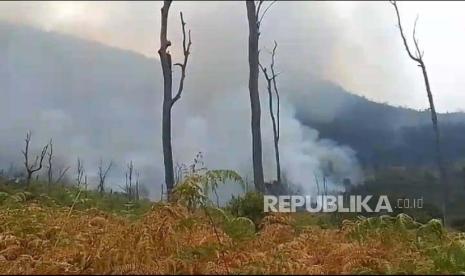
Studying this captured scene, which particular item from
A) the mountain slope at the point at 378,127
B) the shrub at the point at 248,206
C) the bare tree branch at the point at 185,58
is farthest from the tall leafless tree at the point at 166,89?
the shrub at the point at 248,206

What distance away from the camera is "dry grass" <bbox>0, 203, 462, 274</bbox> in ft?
8.77

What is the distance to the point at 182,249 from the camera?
3096 mm

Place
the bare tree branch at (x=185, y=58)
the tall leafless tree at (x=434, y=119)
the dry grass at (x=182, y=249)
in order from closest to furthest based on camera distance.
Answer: the dry grass at (x=182, y=249)
the tall leafless tree at (x=434, y=119)
the bare tree branch at (x=185, y=58)

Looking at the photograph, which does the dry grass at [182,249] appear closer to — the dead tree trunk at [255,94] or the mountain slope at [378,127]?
the mountain slope at [378,127]

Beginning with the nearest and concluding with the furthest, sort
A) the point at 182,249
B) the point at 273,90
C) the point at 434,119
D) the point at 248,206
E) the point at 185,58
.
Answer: the point at 182,249 → the point at 248,206 → the point at 434,119 → the point at 185,58 → the point at 273,90

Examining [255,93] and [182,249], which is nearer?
[182,249]

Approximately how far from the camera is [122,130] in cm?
824

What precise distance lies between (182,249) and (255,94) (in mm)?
5096

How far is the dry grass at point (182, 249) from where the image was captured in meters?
2.67

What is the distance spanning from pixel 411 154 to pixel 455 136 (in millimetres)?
530

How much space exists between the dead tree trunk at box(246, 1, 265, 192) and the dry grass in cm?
387

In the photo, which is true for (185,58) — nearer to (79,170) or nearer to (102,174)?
(102,174)

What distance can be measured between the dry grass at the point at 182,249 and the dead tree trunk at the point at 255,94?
3.87 meters

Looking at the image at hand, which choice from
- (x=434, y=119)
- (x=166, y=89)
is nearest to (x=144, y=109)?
(x=166, y=89)
